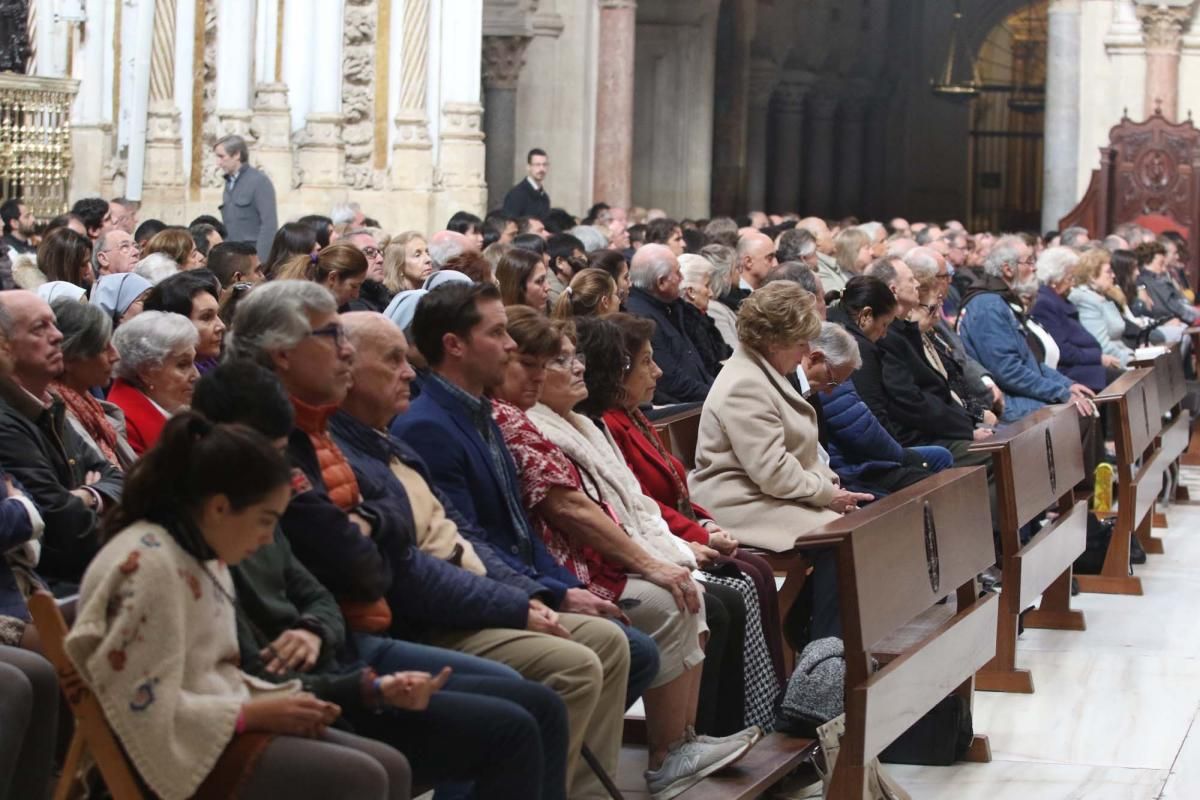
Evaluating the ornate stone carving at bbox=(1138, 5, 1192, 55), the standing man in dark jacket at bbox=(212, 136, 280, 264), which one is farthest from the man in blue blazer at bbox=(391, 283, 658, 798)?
the ornate stone carving at bbox=(1138, 5, 1192, 55)

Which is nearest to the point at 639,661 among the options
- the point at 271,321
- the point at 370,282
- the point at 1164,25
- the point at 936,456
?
the point at 271,321

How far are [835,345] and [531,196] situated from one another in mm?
9345

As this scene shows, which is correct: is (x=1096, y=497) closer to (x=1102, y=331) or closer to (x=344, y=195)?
(x=1102, y=331)

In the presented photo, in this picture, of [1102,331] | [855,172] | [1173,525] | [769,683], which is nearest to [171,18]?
[1102,331]

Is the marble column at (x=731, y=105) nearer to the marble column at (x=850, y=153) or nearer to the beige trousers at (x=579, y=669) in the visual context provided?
the marble column at (x=850, y=153)

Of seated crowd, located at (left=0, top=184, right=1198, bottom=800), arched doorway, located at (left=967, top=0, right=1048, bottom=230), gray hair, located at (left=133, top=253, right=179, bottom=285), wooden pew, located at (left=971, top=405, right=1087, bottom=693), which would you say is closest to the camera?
seated crowd, located at (left=0, top=184, right=1198, bottom=800)

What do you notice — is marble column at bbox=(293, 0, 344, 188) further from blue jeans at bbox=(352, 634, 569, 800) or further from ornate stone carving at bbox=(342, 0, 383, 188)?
blue jeans at bbox=(352, 634, 569, 800)

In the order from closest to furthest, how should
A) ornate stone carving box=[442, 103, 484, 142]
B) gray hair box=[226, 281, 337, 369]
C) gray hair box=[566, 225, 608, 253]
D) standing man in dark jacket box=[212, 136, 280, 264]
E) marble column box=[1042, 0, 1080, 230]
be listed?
gray hair box=[226, 281, 337, 369] < standing man in dark jacket box=[212, 136, 280, 264] < gray hair box=[566, 225, 608, 253] < ornate stone carving box=[442, 103, 484, 142] < marble column box=[1042, 0, 1080, 230]

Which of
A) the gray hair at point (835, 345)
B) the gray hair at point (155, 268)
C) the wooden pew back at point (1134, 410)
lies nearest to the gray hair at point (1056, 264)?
the wooden pew back at point (1134, 410)

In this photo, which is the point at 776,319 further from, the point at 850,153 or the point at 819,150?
the point at 850,153

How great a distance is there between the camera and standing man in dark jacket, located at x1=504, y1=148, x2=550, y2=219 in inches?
647

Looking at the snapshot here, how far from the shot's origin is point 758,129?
29641 millimetres

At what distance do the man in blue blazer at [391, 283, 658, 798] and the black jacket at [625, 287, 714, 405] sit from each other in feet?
13.1

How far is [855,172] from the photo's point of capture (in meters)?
31.5
